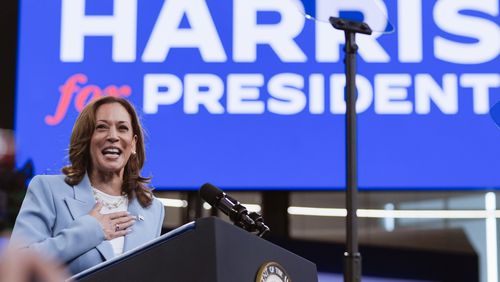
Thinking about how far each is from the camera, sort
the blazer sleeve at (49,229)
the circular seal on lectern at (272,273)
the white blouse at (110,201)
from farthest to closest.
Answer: the white blouse at (110,201), the blazer sleeve at (49,229), the circular seal on lectern at (272,273)

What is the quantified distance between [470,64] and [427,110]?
12.3 inches

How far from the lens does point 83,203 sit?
195 cm

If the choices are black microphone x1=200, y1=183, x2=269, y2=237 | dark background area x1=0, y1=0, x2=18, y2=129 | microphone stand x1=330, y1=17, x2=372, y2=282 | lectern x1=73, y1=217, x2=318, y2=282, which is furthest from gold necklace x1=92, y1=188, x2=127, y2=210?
dark background area x1=0, y1=0, x2=18, y2=129

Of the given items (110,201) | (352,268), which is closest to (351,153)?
(352,268)

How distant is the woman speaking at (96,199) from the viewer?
181 centimetres

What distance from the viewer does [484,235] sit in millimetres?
4086

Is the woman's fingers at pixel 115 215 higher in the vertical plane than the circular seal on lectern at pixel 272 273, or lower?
higher

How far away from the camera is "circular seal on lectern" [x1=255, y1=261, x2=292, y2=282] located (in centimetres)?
139

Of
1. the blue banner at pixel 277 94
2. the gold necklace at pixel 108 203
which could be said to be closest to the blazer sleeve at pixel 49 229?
the gold necklace at pixel 108 203

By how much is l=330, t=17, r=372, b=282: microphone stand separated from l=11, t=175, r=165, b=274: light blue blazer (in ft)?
1.61

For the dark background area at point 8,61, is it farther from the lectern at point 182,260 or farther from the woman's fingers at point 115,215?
the lectern at point 182,260

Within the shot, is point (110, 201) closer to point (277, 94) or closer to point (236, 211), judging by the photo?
point (236, 211)

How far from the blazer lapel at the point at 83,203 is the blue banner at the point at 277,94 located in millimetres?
1918

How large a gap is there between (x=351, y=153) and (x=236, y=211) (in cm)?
66
